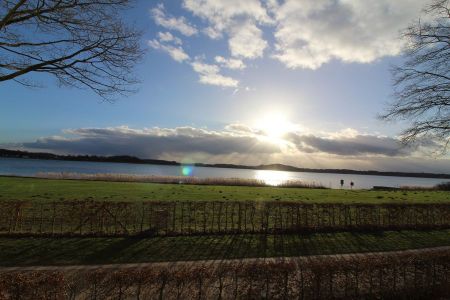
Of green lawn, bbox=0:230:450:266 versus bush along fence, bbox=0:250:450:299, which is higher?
bush along fence, bbox=0:250:450:299

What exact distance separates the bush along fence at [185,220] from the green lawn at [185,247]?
0.82 meters

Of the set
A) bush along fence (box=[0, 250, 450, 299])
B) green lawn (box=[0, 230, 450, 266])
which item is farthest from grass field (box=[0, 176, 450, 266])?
bush along fence (box=[0, 250, 450, 299])

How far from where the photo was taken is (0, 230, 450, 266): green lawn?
1082 cm

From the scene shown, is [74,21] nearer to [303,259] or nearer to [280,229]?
[303,259]

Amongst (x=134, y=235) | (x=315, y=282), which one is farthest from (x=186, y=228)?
(x=315, y=282)

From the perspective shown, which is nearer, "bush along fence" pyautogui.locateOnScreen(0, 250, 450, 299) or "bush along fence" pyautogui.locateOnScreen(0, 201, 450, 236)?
"bush along fence" pyautogui.locateOnScreen(0, 250, 450, 299)

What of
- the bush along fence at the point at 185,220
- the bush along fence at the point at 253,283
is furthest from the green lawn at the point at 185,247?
the bush along fence at the point at 253,283

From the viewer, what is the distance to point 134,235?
535 inches

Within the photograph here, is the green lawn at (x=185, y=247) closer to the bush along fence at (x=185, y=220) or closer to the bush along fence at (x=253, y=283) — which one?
the bush along fence at (x=185, y=220)

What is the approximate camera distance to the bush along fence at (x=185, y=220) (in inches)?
553

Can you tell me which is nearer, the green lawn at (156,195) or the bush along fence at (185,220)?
the bush along fence at (185,220)

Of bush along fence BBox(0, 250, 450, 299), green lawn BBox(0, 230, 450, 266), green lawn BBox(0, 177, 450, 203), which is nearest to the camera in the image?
bush along fence BBox(0, 250, 450, 299)

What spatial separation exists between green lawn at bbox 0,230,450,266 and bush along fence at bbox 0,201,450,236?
818 mm

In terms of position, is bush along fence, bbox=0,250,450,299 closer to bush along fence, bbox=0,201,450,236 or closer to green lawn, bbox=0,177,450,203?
bush along fence, bbox=0,201,450,236
